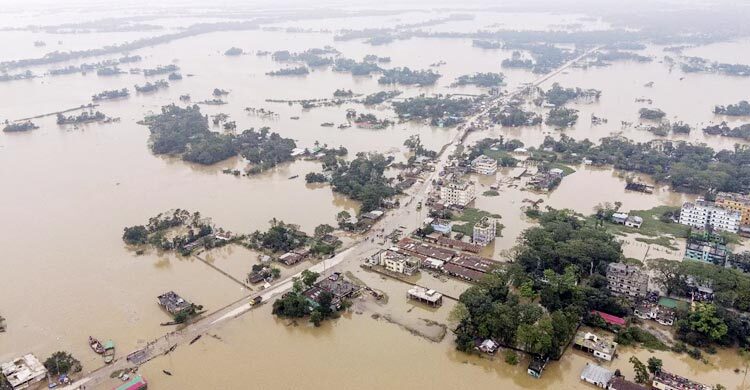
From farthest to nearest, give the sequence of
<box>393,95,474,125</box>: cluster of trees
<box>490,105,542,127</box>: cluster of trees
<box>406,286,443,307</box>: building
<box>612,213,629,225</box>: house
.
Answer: <box>393,95,474,125</box>: cluster of trees < <box>490,105,542,127</box>: cluster of trees < <box>612,213,629,225</box>: house < <box>406,286,443,307</box>: building

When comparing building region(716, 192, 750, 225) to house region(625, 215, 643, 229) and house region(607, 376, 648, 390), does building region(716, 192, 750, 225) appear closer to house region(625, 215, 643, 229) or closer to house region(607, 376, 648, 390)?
house region(625, 215, 643, 229)

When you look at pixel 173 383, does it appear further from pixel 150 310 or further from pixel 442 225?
pixel 442 225

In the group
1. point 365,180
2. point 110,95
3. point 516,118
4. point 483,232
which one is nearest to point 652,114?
point 516,118

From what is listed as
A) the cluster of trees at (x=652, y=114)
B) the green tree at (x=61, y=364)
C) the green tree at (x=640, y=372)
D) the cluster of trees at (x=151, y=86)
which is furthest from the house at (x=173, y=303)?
the cluster of trees at (x=151, y=86)

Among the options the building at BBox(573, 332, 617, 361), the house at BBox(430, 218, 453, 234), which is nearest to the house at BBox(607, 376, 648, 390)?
the building at BBox(573, 332, 617, 361)

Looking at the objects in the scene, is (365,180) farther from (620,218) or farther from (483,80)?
(483,80)

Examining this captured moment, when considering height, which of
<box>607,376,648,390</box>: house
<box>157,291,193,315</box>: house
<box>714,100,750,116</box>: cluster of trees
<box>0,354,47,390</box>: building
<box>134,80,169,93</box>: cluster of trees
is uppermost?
<box>134,80,169,93</box>: cluster of trees
